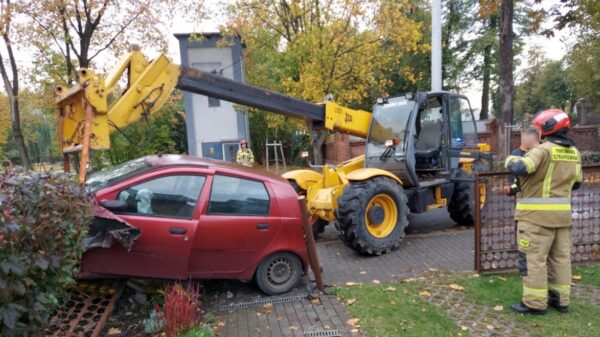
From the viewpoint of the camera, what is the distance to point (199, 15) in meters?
14.3

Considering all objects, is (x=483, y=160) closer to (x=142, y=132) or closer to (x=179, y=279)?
(x=179, y=279)

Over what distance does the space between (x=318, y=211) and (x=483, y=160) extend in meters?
3.81

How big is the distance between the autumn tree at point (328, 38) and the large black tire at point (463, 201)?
14.5 ft

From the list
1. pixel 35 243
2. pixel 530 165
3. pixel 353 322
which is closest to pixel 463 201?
pixel 530 165

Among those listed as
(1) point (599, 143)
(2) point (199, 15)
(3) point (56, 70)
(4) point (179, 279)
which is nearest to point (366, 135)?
(4) point (179, 279)

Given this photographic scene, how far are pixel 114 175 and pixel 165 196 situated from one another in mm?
665

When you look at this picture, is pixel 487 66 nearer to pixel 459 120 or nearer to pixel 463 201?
pixel 459 120

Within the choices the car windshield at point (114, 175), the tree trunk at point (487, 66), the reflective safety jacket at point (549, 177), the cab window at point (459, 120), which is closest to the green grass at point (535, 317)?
the reflective safety jacket at point (549, 177)

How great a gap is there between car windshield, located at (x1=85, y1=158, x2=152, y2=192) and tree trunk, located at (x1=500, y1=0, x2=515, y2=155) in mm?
13402

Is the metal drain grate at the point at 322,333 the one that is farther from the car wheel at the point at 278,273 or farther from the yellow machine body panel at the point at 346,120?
the yellow machine body panel at the point at 346,120

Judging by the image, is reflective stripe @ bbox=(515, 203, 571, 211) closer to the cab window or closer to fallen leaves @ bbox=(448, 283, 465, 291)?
fallen leaves @ bbox=(448, 283, 465, 291)

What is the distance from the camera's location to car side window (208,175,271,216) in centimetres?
453

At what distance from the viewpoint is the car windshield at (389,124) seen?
24.0 ft

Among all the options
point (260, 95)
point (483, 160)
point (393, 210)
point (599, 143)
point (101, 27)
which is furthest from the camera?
point (599, 143)
